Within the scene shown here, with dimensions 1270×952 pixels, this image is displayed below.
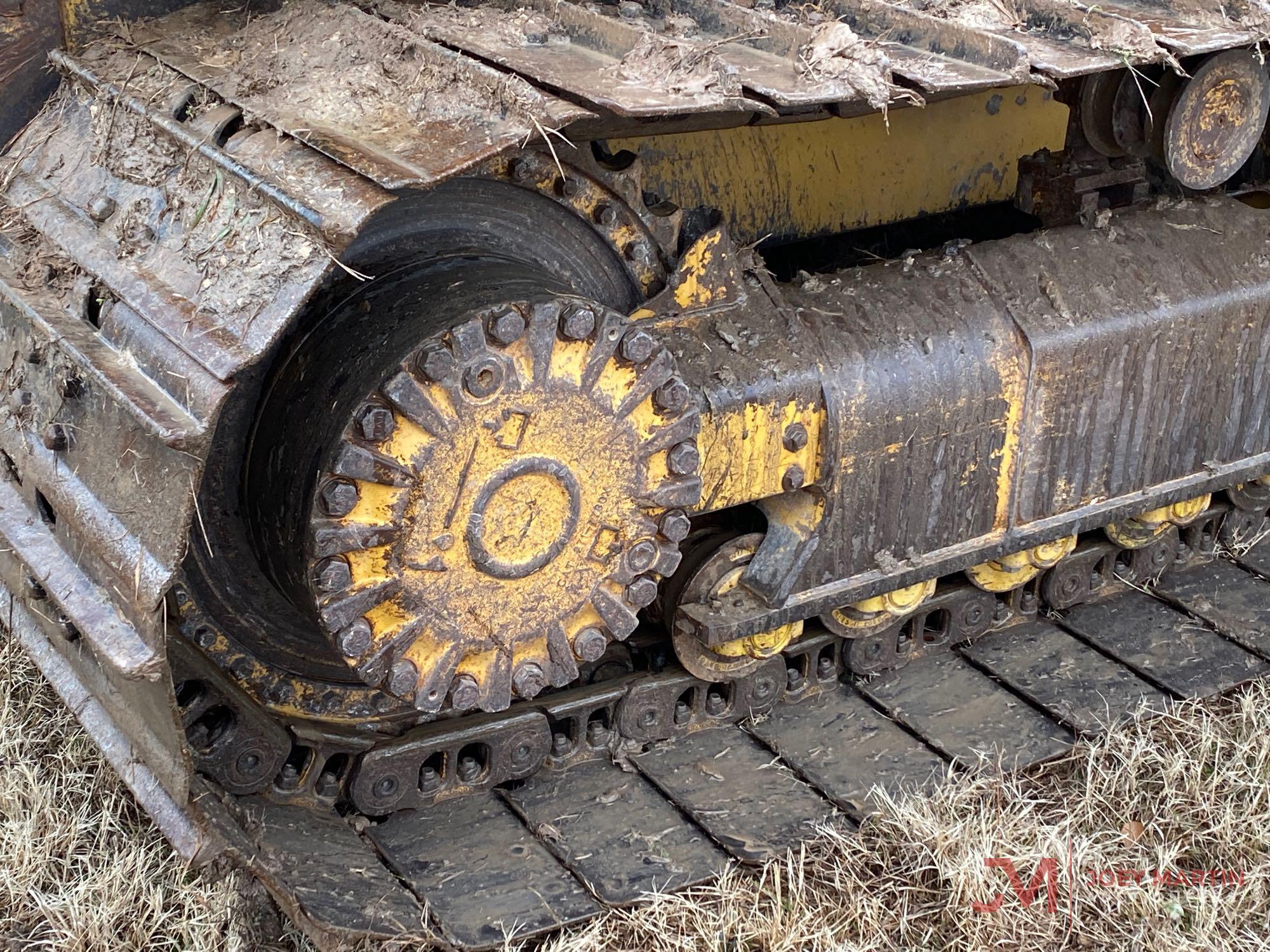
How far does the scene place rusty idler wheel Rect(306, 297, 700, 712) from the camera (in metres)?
2.71

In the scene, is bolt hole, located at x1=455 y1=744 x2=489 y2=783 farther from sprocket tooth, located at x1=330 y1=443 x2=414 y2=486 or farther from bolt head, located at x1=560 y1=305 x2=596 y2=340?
bolt head, located at x1=560 y1=305 x2=596 y2=340

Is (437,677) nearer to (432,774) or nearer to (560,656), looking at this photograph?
(560,656)

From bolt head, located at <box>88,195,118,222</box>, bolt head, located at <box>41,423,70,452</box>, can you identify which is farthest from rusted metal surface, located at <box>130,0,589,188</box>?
bolt head, located at <box>41,423,70,452</box>

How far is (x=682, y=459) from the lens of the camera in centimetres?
302

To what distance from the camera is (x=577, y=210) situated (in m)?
3.25

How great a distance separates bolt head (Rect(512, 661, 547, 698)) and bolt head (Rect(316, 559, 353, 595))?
0.44 metres

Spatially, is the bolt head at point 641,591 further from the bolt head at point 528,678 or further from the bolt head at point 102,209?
the bolt head at point 102,209

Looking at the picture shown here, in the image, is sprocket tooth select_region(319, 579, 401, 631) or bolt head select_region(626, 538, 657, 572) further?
bolt head select_region(626, 538, 657, 572)

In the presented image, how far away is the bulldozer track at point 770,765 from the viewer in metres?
3.19

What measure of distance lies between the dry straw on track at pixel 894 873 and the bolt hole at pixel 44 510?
691 mm

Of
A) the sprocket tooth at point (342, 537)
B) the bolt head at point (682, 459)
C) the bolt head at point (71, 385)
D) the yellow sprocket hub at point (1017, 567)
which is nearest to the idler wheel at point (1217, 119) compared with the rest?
the yellow sprocket hub at point (1017, 567)

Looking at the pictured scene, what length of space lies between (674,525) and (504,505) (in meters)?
0.37

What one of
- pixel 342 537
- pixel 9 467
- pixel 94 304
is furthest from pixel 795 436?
pixel 9 467

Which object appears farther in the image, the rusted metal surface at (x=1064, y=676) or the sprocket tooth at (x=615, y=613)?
the rusted metal surface at (x=1064, y=676)
